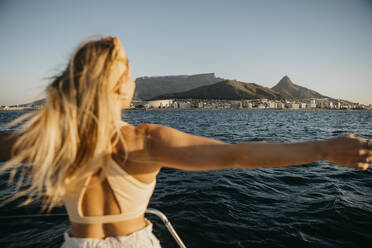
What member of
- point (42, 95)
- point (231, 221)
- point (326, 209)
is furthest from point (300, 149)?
point (326, 209)

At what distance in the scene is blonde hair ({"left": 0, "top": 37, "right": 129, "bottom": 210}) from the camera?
47.5 inches

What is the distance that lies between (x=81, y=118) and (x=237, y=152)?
93 centimetres

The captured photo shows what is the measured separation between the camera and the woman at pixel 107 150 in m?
1.22

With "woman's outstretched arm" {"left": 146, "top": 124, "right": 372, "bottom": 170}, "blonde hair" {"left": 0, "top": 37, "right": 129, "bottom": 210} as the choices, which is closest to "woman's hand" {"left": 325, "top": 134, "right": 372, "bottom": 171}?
"woman's outstretched arm" {"left": 146, "top": 124, "right": 372, "bottom": 170}

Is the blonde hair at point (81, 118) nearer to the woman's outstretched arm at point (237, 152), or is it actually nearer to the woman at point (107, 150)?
the woman at point (107, 150)

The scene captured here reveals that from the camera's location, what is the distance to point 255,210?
17.9 ft

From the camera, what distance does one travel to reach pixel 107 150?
1222 mm

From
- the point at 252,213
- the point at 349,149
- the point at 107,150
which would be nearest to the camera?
the point at 107,150

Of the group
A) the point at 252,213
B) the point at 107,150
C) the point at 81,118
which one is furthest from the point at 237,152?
the point at 252,213

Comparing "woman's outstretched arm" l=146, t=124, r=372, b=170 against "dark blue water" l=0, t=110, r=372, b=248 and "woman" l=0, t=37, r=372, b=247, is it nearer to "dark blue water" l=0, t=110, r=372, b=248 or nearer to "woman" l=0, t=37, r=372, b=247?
"woman" l=0, t=37, r=372, b=247

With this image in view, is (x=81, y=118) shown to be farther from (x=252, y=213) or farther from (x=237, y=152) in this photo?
(x=252, y=213)

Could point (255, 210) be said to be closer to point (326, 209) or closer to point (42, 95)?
point (326, 209)

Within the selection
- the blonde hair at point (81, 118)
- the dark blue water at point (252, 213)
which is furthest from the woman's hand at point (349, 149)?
the dark blue water at point (252, 213)

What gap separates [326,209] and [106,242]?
5851 mm
